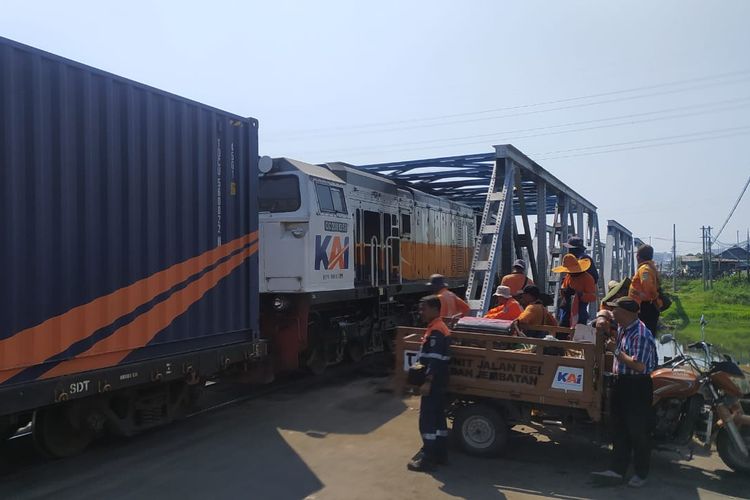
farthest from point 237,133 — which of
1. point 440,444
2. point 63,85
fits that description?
point 440,444

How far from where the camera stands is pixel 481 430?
5.84 m

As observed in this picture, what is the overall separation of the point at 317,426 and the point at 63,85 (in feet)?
14.9

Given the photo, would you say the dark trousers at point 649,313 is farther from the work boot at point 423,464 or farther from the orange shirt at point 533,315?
the work boot at point 423,464

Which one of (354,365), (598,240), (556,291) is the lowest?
(354,365)

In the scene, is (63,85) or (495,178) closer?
(63,85)

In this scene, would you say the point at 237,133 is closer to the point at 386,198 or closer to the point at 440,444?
the point at 440,444

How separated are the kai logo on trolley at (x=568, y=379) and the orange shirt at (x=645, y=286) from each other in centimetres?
206

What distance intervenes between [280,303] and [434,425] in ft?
13.3

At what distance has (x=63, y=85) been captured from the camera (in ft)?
16.8

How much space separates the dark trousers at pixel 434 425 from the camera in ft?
18.1

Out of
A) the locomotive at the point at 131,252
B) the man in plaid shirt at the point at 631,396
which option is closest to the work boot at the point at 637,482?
the man in plaid shirt at the point at 631,396

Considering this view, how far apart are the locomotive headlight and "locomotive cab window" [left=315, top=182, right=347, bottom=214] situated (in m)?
1.51

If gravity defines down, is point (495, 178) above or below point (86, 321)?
above

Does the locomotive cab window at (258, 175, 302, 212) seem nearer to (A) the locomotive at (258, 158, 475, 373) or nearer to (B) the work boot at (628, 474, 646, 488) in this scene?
(A) the locomotive at (258, 158, 475, 373)
